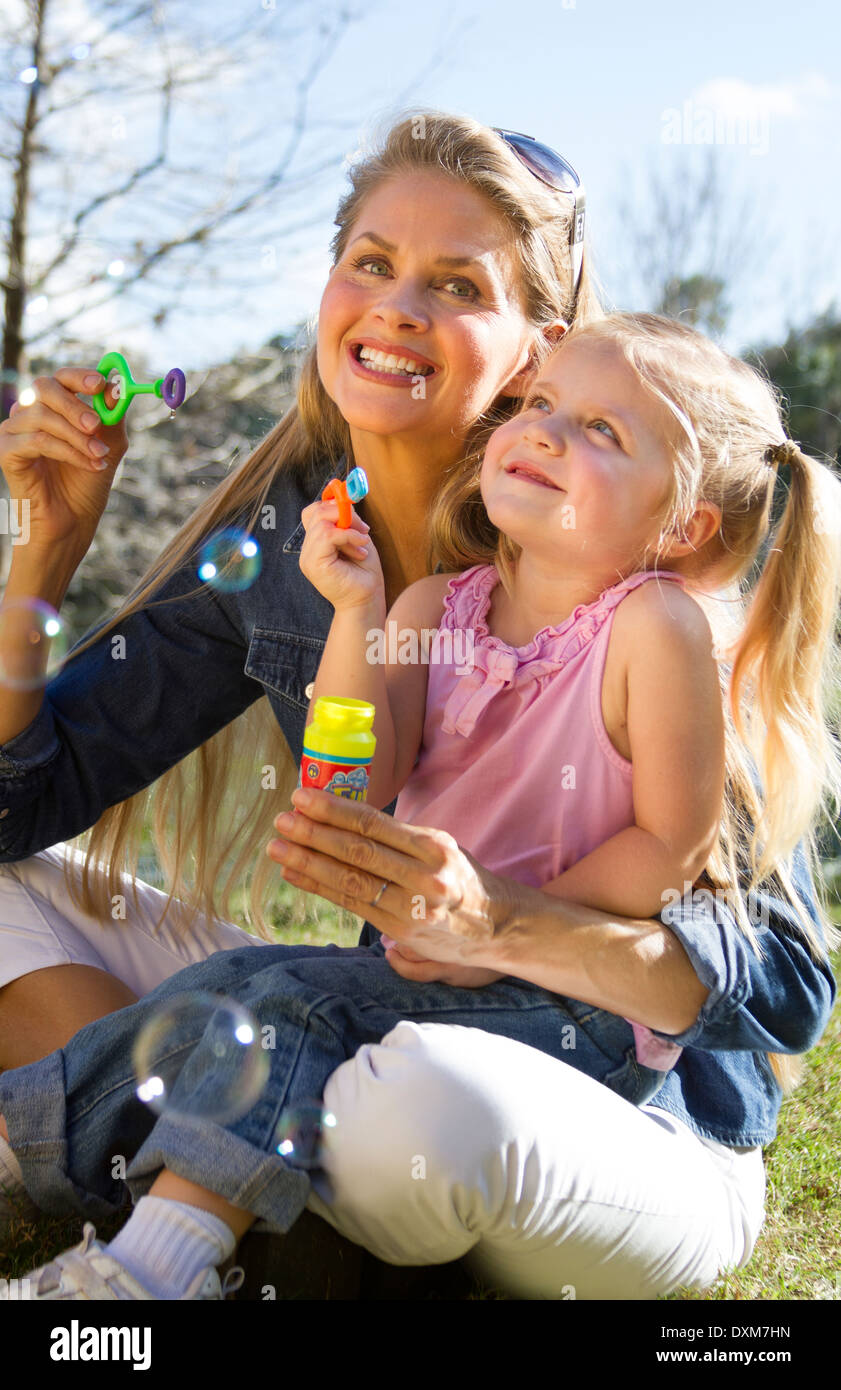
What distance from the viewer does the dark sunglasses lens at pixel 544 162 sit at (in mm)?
2387

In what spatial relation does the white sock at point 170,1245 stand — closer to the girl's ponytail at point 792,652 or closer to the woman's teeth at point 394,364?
the girl's ponytail at point 792,652

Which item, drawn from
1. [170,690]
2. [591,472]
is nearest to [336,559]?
[591,472]

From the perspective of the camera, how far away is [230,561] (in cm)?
254

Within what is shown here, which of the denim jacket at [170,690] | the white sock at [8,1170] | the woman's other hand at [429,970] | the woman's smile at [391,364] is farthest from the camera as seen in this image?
the denim jacket at [170,690]

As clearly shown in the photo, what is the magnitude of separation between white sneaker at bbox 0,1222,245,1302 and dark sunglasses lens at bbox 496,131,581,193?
1.90 m

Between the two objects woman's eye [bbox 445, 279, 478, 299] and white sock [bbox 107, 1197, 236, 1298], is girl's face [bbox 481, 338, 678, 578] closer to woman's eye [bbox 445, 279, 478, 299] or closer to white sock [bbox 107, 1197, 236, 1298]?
woman's eye [bbox 445, 279, 478, 299]

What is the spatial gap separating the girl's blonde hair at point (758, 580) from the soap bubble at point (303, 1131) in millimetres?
670

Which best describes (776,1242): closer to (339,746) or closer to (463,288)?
(339,746)

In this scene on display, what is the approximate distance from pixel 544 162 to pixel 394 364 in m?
0.57

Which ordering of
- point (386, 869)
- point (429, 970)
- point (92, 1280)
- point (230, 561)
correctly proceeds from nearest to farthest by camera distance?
1. point (92, 1280)
2. point (386, 869)
3. point (429, 970)
4. point (230, 561)

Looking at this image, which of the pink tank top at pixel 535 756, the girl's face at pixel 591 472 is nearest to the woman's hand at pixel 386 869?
the pink tank top at pixel 535 756
